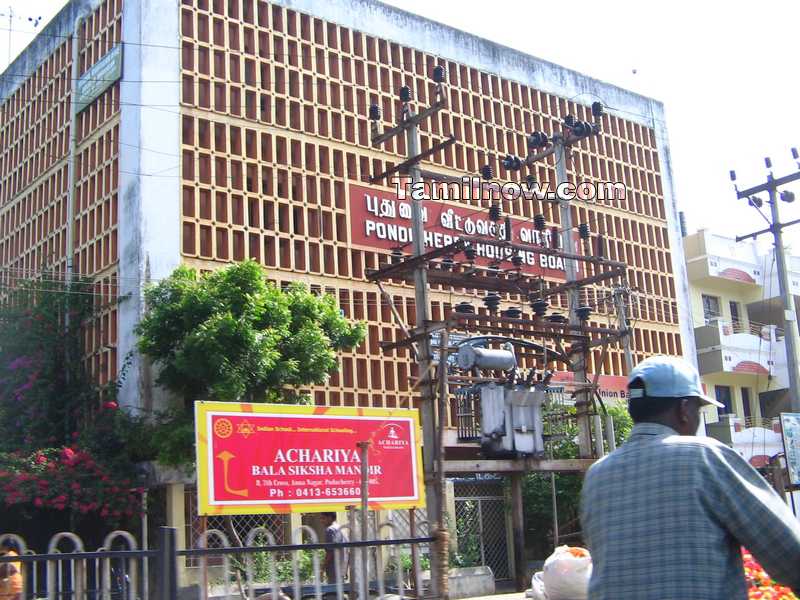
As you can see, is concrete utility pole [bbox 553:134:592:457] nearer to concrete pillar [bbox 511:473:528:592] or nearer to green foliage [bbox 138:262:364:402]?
concrete pillar [bbox 511:473:528:592]

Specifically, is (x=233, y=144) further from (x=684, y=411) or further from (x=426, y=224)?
(x=684, y=411)

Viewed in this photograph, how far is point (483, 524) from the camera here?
2167 centimetres

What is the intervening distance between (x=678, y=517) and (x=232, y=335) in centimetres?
1595

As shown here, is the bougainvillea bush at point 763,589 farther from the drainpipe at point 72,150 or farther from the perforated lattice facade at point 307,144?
the drainpipe at point 72,150

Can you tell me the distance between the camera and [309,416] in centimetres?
1240

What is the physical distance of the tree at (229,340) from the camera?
18.5 meters

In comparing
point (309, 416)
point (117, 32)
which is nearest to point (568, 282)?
point (309, 416)

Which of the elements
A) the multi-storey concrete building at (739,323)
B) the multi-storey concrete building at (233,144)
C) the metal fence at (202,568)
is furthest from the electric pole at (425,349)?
the multi-storey concrete building at (739,323)

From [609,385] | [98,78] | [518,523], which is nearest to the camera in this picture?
[518,523]

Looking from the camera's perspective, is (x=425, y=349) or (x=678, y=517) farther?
(x=425, y=349)

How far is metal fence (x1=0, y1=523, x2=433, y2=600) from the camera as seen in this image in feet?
18.0

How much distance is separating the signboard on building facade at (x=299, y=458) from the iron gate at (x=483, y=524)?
321 inches

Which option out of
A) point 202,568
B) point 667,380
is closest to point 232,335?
point 202,568

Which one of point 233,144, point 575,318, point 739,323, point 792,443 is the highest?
point 233,144
